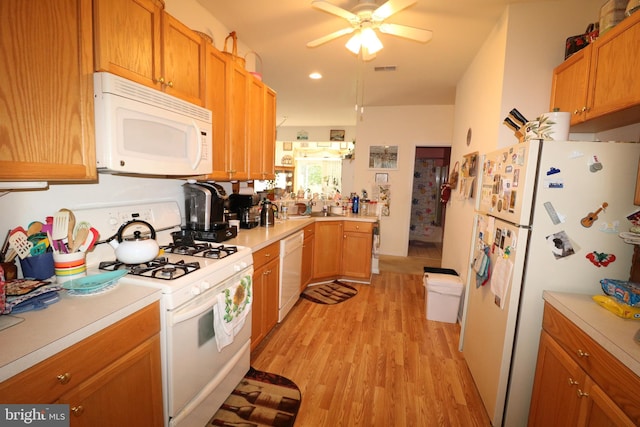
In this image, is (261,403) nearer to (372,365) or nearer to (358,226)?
(372,365)

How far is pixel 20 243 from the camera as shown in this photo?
3.95ft

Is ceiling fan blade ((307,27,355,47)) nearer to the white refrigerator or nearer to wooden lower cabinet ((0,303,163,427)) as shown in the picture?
the white refrigerator

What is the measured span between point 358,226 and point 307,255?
0.82 metres

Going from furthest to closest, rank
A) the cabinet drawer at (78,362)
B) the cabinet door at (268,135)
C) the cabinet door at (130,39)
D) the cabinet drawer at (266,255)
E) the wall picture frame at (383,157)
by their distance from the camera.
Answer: the wall picture frame at (383,157)
the cabinet door at (268,135)
the cabinet drawer at (266,255)
the cabinet door at (130,39)
the cabinet drawer at (78,362)

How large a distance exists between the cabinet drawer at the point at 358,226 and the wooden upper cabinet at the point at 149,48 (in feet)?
7.81

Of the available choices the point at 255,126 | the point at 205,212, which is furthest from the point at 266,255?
the point at 255,126

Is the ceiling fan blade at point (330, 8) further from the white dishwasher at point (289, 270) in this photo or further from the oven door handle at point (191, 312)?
the oven door handle at point (191, 312)

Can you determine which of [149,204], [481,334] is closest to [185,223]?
[149,204]

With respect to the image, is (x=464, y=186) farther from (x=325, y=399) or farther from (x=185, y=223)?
(x=185, y=223)

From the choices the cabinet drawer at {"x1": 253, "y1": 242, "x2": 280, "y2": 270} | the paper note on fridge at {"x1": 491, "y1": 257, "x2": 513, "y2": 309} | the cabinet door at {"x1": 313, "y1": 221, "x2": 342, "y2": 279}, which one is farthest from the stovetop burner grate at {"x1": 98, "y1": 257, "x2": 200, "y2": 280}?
the cabinet door at {"x1": 313, "y1": 221, "x2": 342, "y2": 279}

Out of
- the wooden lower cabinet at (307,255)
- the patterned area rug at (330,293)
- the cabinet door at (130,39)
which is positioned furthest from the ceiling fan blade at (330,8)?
the patterned area rug at (330,293)

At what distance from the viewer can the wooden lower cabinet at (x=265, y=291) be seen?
212cm

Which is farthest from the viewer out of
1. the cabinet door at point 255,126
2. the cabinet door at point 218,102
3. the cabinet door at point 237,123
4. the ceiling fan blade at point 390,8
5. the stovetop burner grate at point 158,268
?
the cabinet door at point 255,126

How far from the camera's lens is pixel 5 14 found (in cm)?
94
